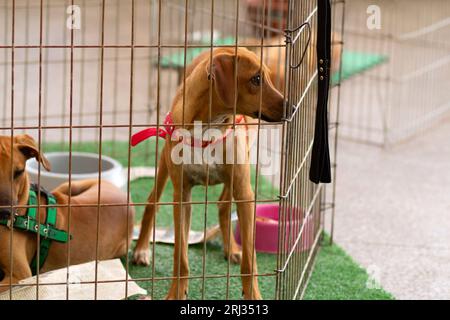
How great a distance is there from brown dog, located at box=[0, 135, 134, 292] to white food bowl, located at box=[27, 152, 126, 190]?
0.26 meters

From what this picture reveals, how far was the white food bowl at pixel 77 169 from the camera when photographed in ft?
12.0

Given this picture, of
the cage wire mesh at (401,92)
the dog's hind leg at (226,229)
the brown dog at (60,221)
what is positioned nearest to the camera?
the brown dog at (60,221)

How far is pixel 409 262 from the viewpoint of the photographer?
3492 millimetres

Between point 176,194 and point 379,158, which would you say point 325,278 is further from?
point 379,158

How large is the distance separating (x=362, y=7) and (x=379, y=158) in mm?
4031

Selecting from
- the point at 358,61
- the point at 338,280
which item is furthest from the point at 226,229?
the point at 358,61

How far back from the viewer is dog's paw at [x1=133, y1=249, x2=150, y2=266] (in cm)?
331

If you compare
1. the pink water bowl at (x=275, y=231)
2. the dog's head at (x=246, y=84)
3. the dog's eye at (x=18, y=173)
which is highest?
the dog's head at (x=246, y=84)

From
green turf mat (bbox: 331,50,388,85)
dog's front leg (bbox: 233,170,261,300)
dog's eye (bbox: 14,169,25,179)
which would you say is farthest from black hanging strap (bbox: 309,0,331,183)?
green turf mat (bbox: 331,50,388,85)

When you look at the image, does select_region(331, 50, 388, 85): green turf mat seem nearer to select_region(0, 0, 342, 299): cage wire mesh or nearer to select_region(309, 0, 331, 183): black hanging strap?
select_region(0, 0, 342, 299): cage wire mesh

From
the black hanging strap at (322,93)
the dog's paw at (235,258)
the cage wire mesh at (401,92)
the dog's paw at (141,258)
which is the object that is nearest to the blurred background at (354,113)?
the cage wire mesh at (401,92)

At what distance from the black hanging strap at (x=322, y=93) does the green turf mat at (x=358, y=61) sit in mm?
3726

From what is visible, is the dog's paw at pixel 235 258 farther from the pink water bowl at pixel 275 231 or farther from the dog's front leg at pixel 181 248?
the dog's front leg at pixel 181 248

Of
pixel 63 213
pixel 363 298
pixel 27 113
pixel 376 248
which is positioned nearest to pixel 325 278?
pixel 363 298
